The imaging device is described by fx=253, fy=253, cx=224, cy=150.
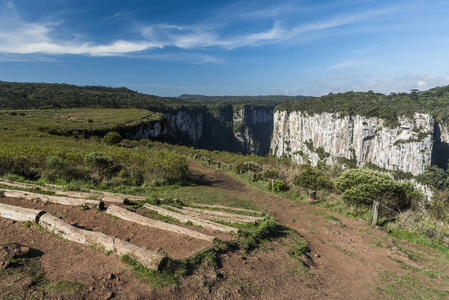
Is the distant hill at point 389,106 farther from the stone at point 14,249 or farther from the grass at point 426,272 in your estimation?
the stone at point 14,249

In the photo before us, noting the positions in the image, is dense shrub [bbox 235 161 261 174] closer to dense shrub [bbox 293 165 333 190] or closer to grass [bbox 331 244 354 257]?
dense shrub [bbox 293 165 333 190]

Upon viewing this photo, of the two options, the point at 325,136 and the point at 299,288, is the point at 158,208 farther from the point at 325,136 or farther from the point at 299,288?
the point at 325,136

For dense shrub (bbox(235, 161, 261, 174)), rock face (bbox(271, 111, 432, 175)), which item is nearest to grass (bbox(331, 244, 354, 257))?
dense shrub (bbox(235, 161, 261, 174))

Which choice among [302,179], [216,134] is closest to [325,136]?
[216,134]

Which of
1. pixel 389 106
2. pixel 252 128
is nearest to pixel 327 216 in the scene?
pixel 389 106

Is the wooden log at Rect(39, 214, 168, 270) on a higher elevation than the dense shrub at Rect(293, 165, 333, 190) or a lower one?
higher
